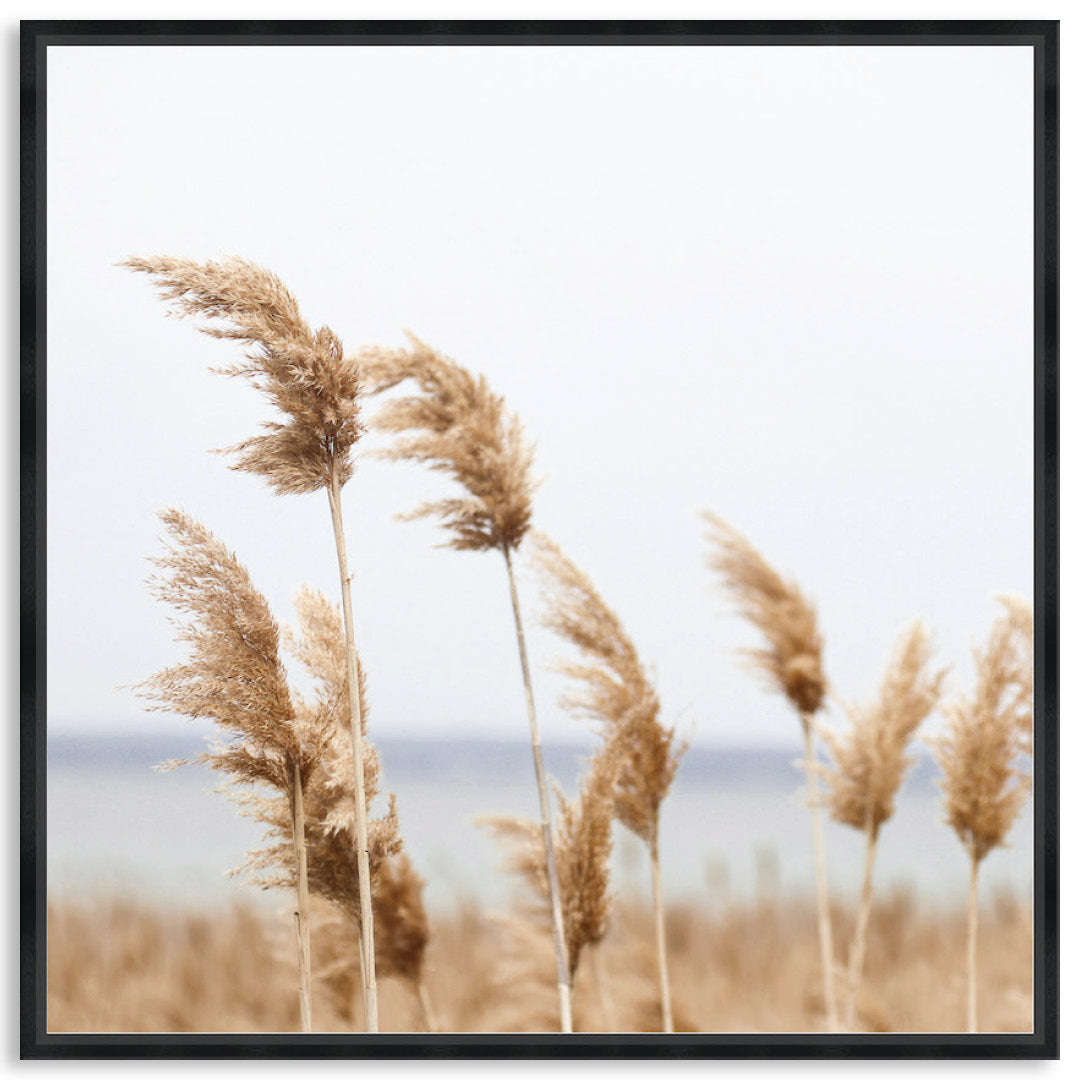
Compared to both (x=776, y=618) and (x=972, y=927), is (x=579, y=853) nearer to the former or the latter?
(x=776, y=618)

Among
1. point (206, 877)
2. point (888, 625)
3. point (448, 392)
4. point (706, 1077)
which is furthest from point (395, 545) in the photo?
point (706, 1077)

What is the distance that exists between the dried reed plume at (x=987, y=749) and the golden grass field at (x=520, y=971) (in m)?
0.10

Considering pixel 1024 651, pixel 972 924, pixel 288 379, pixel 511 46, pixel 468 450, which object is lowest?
pixel 972 924

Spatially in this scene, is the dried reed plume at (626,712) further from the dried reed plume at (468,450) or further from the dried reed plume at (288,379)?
the dried reed plume at (288,379)

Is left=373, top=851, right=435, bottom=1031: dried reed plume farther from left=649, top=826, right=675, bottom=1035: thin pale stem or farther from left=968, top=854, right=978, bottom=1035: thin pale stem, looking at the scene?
left=968, top=854, right=978, bottom=1035: thin pale stem

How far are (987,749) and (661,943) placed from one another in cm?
68

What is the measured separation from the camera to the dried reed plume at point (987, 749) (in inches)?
89.5

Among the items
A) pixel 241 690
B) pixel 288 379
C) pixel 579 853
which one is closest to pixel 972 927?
pixel 579 853

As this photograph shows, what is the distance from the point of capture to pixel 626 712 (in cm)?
227

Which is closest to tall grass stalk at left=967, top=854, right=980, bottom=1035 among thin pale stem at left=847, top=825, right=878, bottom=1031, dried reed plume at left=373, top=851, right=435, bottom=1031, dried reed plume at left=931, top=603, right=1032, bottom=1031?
dried reed plume at left=931, top=603, right=1032, bottom=1031

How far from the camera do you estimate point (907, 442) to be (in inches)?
91.1

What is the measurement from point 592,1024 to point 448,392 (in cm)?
117

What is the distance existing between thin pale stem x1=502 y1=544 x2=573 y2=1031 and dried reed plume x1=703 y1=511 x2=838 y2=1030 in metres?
0.39

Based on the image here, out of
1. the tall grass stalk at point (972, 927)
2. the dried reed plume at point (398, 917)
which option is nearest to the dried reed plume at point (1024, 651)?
the tall grass stalk at point (972, 927)
